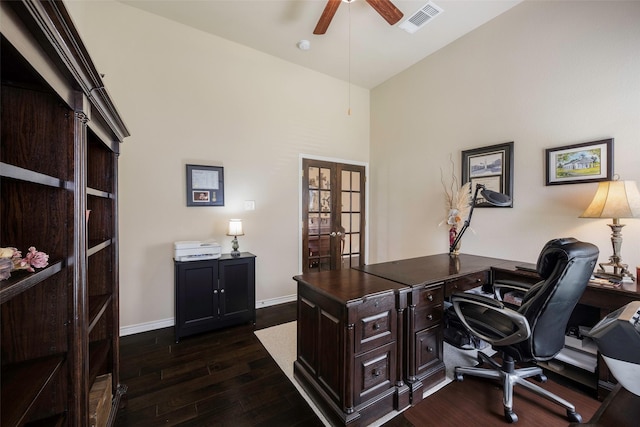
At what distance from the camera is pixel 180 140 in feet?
9.60

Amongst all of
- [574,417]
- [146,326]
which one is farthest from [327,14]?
[146,326]

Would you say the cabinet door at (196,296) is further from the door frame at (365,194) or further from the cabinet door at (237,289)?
the door frame at (365,194)

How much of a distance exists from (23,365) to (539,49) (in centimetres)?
424

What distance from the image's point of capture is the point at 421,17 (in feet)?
8.85

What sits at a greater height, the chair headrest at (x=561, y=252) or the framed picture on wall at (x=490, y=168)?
the framed picture on wall at (x=490, y=168)

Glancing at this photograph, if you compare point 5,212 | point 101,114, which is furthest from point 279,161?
point 5,212

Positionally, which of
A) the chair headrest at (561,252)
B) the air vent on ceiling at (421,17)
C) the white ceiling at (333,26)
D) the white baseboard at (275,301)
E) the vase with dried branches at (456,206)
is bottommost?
the white baseboard at (275,301)

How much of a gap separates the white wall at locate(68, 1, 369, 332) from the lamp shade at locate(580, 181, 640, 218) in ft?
10.1

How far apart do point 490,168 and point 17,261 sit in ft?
12.0

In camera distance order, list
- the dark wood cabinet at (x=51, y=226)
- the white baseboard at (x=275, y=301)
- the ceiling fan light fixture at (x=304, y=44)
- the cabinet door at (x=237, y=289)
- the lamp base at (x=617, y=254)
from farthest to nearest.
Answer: the white baseboard at (x=275, y=301) < the ceiling fan light fixture at (x=304, y=44) < the cabinet door at (x=237, y=289) < the lamp base at (x=617, y=254) < the dark wood cabinet at (x=51, y=226)

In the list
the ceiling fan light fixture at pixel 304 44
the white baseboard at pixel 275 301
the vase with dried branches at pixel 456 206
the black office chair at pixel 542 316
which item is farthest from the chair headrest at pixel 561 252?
the ceiling fan light fixture at pixel 304 44

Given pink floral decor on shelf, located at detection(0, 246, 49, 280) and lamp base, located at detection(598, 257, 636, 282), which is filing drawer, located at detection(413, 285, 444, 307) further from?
pink floral decor on shelf, located at detection(0, 246, 49, 280)

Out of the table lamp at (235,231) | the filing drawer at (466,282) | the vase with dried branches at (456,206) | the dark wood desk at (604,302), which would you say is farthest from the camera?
the table lamp at (235,231)

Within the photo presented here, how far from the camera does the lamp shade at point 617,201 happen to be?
5.85 ft
